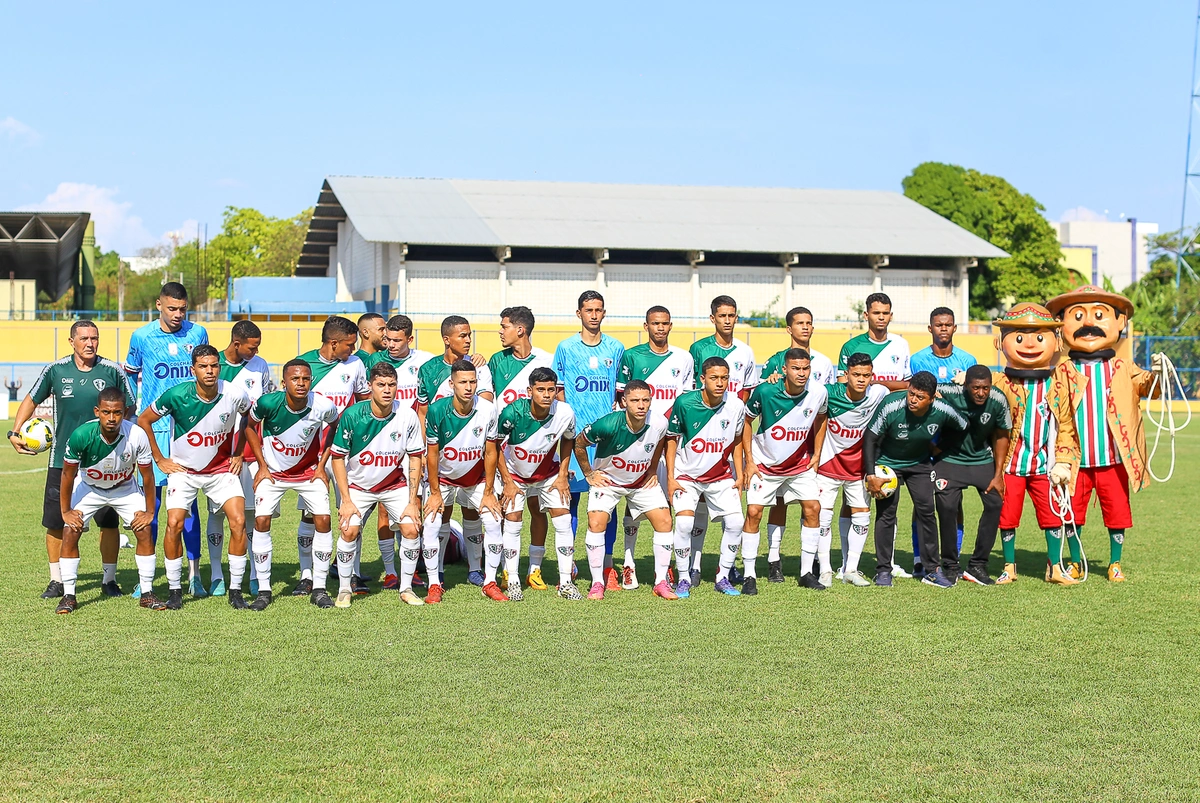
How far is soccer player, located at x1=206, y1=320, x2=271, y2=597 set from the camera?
27.1ft

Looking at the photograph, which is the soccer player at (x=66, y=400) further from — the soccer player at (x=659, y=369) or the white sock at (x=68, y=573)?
the soccer player at (x=659, y=369)

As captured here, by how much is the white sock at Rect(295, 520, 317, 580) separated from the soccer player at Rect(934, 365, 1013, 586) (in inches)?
183

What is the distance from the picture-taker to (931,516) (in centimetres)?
891

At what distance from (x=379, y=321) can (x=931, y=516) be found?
452cm

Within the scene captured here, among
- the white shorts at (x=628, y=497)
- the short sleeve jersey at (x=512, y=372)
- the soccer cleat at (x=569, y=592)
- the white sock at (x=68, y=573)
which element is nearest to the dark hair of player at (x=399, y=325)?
the short sleeve jersey at (x=512, y=372)

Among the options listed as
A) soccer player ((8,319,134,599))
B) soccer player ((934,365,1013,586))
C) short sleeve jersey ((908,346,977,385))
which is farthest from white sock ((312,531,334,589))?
short sleeve jersey ((908,346,977,385))

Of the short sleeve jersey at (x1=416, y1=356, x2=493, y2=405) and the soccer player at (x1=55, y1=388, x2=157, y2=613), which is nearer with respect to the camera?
the soccer player at (x1=55, y1=388, x2=157, y2=613)

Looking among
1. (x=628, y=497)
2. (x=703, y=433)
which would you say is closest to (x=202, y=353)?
(x=628, y=497)

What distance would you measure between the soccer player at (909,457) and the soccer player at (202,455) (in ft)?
14.7

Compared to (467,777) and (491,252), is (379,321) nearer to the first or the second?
(467,777)

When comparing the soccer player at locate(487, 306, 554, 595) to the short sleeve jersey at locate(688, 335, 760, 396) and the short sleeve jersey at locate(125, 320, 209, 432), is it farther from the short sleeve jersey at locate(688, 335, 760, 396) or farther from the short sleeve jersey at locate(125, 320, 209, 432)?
the short sleeve jersey at locate(125, 320, 209, 432)

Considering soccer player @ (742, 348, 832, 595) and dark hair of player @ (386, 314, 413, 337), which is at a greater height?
dark hair of player @ (386, 314, 413, 337)

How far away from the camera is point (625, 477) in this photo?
852 cm

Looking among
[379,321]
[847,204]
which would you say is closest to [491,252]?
[847,204]
